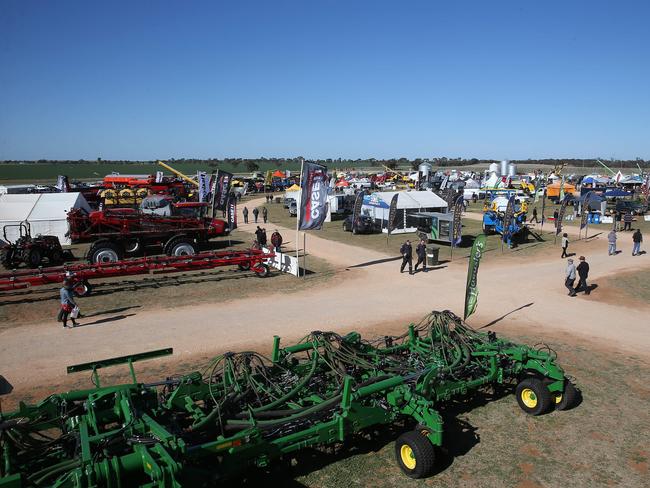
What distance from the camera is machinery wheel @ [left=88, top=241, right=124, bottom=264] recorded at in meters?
18.8

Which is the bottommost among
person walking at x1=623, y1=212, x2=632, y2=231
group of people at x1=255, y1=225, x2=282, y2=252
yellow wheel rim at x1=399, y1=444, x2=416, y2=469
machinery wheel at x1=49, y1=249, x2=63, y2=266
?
machinery wheel at x1=49, y1=249, x2=63, y2=266

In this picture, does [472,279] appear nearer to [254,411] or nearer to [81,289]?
[254,411]

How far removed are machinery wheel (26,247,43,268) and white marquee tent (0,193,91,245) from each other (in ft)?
16.1

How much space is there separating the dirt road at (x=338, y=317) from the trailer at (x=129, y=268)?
5.76 feet

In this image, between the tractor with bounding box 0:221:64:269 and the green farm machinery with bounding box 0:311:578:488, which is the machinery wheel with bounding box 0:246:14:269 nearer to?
the tractor with bounding box 0:221:64:269

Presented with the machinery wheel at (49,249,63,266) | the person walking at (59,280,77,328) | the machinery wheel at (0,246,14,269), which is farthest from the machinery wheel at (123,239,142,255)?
the person walking at (59,280,77,328)

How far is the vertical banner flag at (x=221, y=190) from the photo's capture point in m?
22.2

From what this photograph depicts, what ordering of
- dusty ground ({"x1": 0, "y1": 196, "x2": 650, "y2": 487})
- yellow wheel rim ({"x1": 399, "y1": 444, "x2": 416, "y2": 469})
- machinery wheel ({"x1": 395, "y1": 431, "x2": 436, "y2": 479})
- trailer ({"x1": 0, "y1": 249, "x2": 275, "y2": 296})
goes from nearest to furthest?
machinery wheel ({"x1": 395, "y1": 431, "x2": 436, "y2": 479})
yellow wheel rim ({"x1": 399, "y1": 444, "x2": 416, "y2": 469})
dusty ground ({"x1": 0, "y1": 196, "x2": 650, "y2": 487})
trailer ({"x1": 0, "y1": 249, "x2": 275, "y2": 296})

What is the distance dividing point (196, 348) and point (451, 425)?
5.82 meters

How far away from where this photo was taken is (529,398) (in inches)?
311

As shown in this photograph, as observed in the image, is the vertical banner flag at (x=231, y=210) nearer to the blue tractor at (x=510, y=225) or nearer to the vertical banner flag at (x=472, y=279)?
the vertical banner flag at (x=472, y=279)

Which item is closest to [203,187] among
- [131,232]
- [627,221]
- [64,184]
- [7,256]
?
[64,184]

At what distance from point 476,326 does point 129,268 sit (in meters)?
11.1

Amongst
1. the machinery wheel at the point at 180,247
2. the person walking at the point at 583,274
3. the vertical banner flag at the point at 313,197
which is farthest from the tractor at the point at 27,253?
the person walking at the point at 583,274
